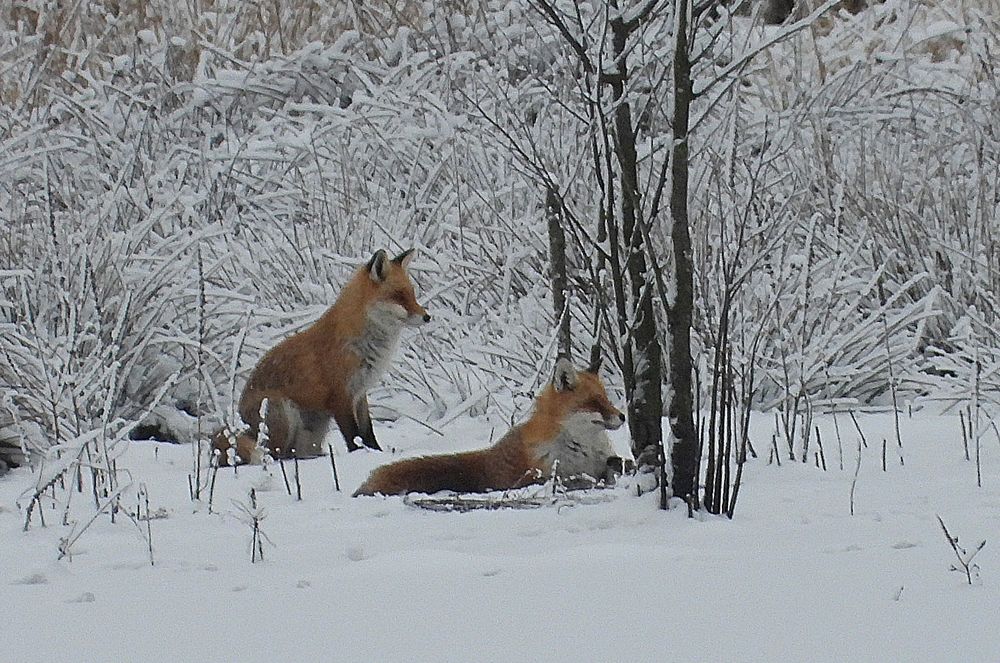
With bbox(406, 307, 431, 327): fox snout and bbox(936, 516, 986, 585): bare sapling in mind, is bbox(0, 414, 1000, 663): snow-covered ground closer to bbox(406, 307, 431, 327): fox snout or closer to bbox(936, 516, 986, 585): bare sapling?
bbox(936, 516, 986, 585): bare sapling

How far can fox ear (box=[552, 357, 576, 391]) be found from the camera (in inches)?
194

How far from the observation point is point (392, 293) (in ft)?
21.1

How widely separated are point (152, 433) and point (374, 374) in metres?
1.37

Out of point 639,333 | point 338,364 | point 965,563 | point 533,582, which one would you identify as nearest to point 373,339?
point 338,364

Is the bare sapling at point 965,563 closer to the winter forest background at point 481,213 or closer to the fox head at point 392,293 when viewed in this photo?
the winter forest background at point 481,213

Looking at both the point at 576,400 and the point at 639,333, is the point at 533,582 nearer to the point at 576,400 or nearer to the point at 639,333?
the point at 639,333

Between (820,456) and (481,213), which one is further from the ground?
(481,213)

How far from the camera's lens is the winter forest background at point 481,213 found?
4910mm

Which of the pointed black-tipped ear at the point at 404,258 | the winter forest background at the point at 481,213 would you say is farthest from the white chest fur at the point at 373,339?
the winter forest background at the point at 481,213

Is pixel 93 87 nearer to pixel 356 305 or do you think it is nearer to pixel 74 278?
pixel 74 278

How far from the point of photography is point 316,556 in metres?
3.14

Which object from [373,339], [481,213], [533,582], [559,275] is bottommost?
[533,582]

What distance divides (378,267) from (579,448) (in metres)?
1.84

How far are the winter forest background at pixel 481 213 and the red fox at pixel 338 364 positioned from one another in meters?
0.34
